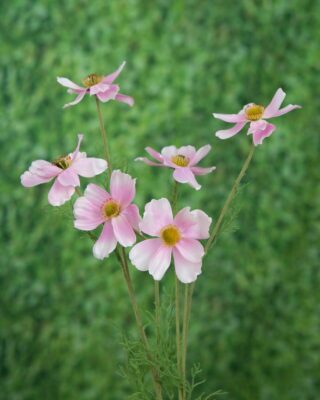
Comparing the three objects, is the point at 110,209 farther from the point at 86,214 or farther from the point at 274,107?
the point at 274,107

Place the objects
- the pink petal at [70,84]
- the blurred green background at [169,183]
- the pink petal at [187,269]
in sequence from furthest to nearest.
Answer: the blurred green background at [169,183]
the pink petal at [70,84]
the pink petal at [187,269]

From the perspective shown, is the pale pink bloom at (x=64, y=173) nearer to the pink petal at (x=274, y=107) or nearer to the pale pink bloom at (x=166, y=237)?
the pale pink bloom at (x=166, y=237)

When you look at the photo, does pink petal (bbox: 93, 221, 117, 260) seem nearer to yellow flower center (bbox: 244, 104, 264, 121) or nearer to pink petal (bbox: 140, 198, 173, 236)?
pink petal (bbox: 140, 198, 173, 236)

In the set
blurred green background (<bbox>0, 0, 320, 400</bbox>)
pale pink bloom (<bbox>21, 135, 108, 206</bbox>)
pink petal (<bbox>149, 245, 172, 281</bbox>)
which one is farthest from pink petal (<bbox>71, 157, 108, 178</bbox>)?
blurred green background (<bbox>0, 0, 320, 400</bbox>)

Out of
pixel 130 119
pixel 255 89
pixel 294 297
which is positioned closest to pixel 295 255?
pixel 294 297

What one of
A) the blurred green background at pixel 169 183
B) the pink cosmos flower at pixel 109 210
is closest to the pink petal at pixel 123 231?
the pink cosmos flower at pixel 109 210

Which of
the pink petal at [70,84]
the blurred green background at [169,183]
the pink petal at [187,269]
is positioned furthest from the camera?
the blurred green background at [169,183]
